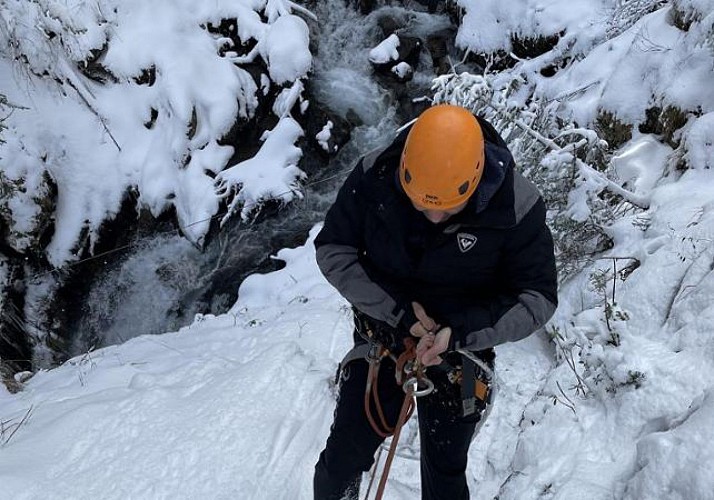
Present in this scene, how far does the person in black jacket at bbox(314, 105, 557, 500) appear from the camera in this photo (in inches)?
73.2

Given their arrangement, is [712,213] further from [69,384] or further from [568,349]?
[69,384]

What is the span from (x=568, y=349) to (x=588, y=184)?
137 cm

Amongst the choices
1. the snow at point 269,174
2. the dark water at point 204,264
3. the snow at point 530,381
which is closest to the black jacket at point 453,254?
the snow at point 530,381

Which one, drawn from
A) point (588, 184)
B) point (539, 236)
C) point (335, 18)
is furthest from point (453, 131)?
point (335, 18)

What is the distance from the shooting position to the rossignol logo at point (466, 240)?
197 centimetres

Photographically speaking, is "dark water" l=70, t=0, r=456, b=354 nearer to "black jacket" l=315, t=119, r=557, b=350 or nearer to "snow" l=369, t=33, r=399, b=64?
"snow" l=369, t=33, r=399, b=64

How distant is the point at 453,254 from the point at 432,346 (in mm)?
327

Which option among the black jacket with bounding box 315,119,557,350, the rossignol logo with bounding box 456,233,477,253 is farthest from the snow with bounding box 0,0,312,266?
the rossignol logo with bounding box 456,233,477,253

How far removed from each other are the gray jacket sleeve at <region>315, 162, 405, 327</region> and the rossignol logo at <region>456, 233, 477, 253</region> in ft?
1.08

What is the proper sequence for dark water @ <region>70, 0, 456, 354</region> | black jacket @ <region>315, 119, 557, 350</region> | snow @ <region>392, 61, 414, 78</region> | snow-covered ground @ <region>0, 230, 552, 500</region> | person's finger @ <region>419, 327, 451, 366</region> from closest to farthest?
1. black jacket @ <region>315, 119, 557, 350</region>
2. person's finger @ <region>419, 327, 451, 366</region>
3. snow-covered ground @ <region>0, 230, 552, 500</region>
4. dark water @ <region>70, 0, 456, 354</region>
5. snow @ <region>392, 61, 414, 78</region>

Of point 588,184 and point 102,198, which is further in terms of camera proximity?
point 102,198

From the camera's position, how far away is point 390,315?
214 centimetres

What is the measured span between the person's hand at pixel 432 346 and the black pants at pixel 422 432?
19cm

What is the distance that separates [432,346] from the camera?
207 cm
